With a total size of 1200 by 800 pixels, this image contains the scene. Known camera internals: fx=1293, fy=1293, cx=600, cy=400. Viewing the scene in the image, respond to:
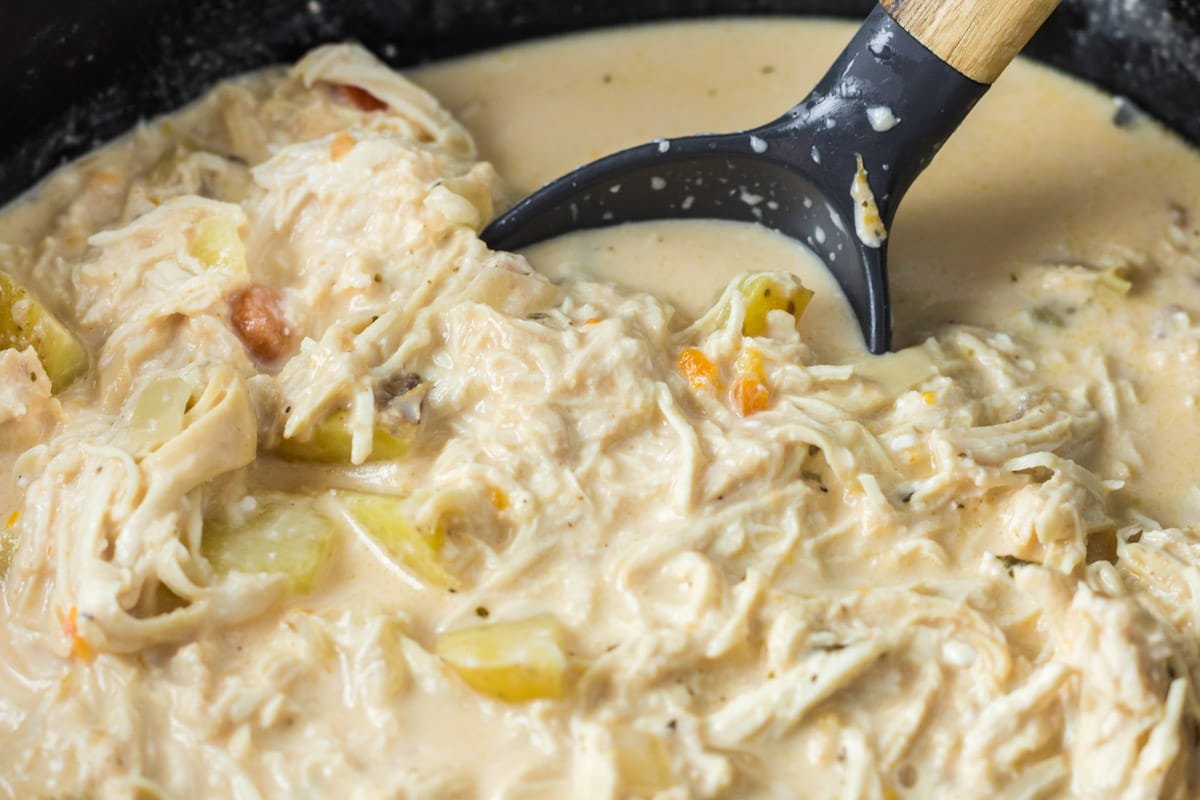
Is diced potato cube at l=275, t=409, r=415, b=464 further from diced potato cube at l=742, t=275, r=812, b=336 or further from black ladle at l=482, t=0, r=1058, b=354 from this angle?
diced potato cube at l=742, t=275, r=812, b=336

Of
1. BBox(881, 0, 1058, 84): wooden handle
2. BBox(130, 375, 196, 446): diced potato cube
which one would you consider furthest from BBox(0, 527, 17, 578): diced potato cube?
BBox(881, 0, 1058, 84): wooden handle

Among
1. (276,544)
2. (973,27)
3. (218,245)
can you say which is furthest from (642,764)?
(973,27)

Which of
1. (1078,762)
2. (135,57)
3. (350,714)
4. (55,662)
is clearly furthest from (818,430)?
(135,57)

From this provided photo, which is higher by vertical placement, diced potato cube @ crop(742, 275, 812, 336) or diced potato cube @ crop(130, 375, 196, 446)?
diced potato cube @ crop(742, 275, 812, 336)

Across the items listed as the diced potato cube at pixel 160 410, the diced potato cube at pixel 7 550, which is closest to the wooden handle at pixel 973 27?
the diced potato cube at pixel 160 410

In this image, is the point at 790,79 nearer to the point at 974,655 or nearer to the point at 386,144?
the point at 386,144
